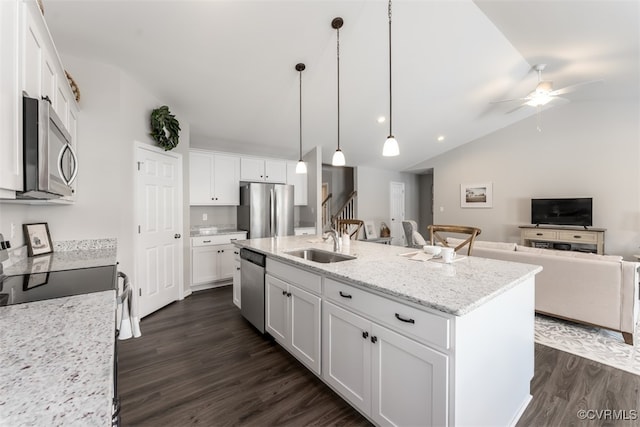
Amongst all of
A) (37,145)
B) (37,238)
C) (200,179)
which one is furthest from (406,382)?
(200,179)

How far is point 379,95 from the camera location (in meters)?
4.28

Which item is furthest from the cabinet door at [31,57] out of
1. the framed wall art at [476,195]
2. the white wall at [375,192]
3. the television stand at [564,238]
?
the framed wall art at [476,195]

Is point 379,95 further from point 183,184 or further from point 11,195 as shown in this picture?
point 11,195

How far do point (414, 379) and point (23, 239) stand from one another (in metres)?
2.99

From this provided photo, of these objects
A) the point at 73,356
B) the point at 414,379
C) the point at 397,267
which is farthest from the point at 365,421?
the point at 73,356

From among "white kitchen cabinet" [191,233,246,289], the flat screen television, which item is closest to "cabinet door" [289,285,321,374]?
"white kitchen cabinet" [191,233,246,289]

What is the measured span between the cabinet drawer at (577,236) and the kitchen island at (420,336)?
4857 millimetres

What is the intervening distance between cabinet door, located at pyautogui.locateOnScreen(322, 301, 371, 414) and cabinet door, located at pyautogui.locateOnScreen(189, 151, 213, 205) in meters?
3.41

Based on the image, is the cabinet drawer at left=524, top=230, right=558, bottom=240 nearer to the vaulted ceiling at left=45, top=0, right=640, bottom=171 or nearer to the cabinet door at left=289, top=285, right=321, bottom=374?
the vaulted ceiling at left=45, top=0, right=640, bottom=171

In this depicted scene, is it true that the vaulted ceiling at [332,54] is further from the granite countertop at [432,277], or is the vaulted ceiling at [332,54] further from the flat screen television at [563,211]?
the granite countertop at [432,277]

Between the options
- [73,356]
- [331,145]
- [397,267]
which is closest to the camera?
[73,356]

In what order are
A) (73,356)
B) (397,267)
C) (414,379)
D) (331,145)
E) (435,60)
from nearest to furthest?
(73,356)
(414,379)
(397,267)
(435,60)
(331,145)

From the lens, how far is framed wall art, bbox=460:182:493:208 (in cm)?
667

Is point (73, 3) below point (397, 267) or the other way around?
the other way around
